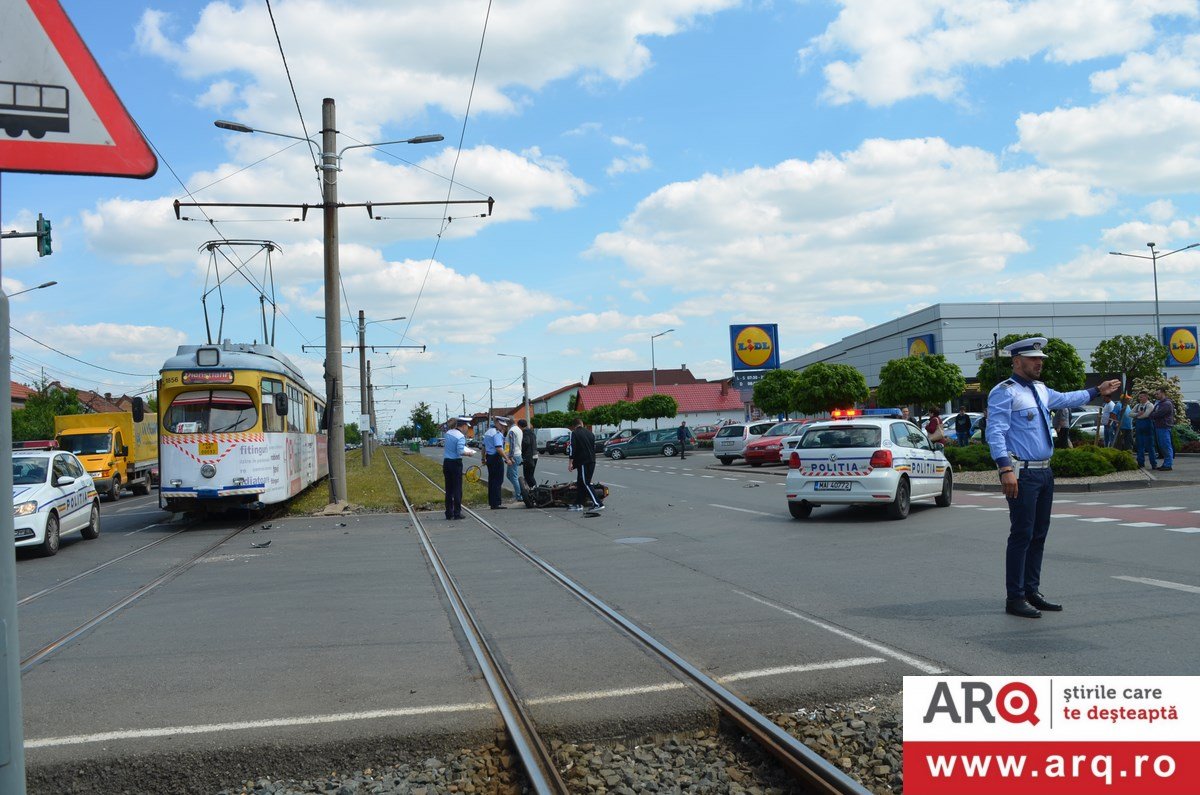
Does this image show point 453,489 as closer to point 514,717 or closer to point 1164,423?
point 514,717

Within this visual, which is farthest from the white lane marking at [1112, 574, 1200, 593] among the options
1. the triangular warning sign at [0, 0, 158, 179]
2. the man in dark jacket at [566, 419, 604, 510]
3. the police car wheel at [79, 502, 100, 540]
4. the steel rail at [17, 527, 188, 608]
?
the police car wheel at [79, 502, 100, 540]

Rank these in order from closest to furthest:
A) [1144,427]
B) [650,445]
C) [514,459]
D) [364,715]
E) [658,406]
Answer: [364,715] < [514,459] < [1144,427] < [650,445] < [658,406]

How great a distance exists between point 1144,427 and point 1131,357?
27832 millimetres

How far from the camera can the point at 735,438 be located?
39625 mm

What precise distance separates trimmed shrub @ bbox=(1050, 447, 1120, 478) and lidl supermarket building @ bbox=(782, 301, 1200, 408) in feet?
139

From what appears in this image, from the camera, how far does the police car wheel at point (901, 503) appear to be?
50.8ft

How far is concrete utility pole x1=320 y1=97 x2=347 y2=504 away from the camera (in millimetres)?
20250

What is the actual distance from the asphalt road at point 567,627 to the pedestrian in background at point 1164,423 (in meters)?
8.48

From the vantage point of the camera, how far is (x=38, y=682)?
21.1 feet

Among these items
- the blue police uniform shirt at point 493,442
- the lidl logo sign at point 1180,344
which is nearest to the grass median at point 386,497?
the blue police uniform shirt at point 493,442

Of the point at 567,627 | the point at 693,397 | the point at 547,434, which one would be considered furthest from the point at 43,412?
the point at 693,397

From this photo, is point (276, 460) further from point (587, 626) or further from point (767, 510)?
point (587, 626)

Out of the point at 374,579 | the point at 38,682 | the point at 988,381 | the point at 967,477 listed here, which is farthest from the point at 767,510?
the point at 988,381

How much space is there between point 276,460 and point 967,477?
15.5 meters
